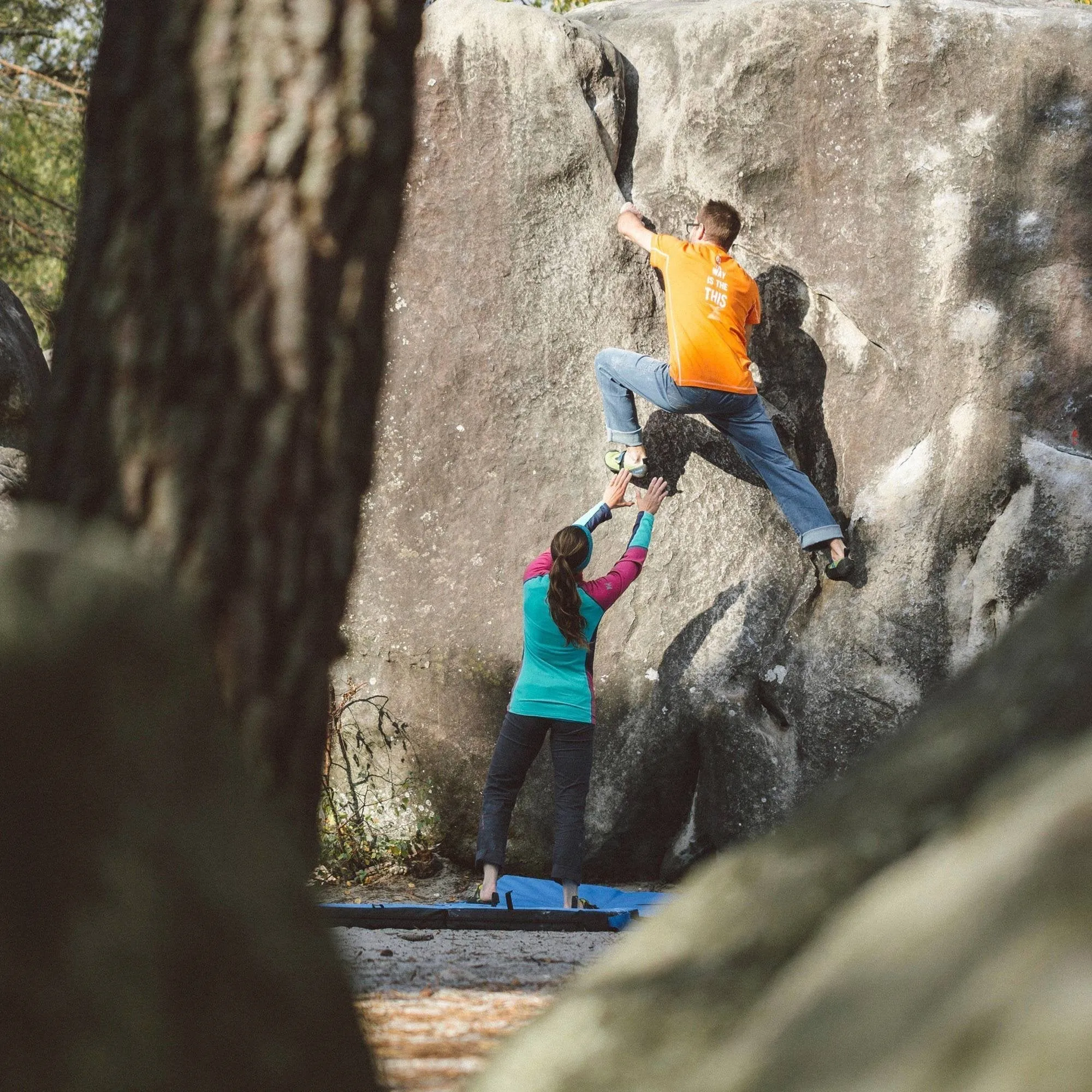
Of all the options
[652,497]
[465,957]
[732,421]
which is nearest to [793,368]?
[732,421]

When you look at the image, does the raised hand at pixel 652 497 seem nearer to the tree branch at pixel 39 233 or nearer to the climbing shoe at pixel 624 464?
the climbing shoe at pixel 624 464

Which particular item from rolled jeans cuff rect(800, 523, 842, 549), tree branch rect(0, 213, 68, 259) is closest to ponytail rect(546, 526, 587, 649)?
rolled jeans cuff rect(800, 523, 842, 549)

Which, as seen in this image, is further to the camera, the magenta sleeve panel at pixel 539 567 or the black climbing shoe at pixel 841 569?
the black climbing shoe at pixel 841 569

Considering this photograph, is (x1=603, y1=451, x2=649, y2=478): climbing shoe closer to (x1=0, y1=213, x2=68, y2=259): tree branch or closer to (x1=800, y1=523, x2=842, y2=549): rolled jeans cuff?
(x1=800, y1=523, x2=842, y2=549): rolled jeans cuff

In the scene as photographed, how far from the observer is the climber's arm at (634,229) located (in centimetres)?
670

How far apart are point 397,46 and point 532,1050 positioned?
4.68 feet

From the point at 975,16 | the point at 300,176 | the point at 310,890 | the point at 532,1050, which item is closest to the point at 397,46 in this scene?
the point at 300,176

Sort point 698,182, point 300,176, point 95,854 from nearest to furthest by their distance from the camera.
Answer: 1. point 95,854
2. point 300,176
3. point 698,182

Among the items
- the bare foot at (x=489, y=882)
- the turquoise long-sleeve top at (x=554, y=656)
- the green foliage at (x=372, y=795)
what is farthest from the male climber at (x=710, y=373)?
the bare foot at (x=489, y=882)

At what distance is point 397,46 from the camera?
6.17 ft

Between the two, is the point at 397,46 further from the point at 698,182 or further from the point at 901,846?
the point at 698,182

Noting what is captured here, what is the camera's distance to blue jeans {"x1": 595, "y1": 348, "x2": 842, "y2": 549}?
6512 millimetres

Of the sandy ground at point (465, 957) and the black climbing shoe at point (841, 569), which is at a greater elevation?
the black climbing shoe at point (841, 569)

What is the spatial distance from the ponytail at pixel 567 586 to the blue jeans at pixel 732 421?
1154 mm
